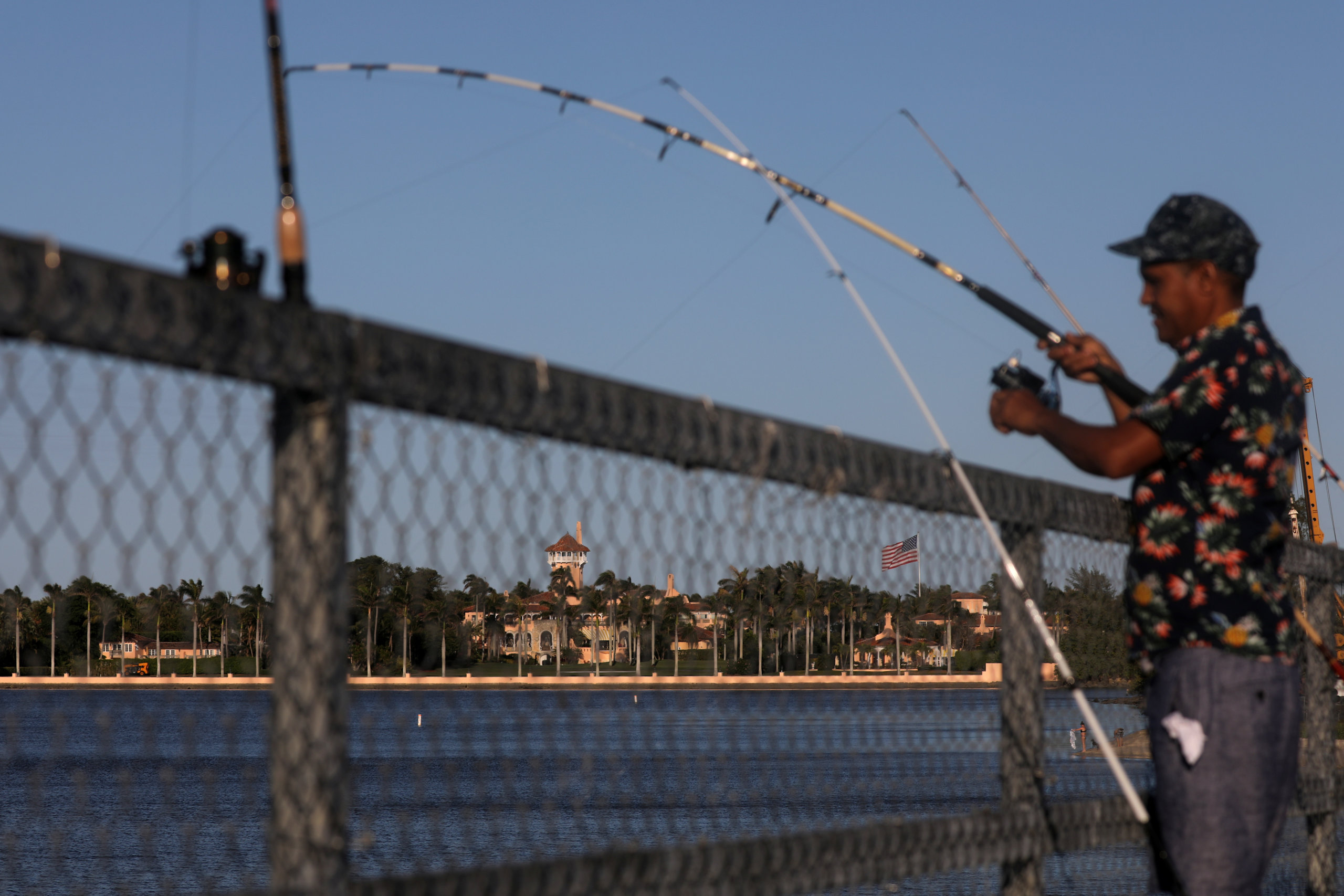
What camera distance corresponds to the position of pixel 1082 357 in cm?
400

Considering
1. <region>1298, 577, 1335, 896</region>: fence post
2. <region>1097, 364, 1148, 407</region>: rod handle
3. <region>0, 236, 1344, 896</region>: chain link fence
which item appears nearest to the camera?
<region>0, 236, 1344, 896</region>: chain link fence

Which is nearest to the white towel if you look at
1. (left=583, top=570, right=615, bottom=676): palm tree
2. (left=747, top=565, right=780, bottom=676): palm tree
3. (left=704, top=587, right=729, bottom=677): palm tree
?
(left=747, top=565, right=780, bottom=676): palm tree

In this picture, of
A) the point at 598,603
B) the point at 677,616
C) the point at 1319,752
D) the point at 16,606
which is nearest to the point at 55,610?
the point at 16,606

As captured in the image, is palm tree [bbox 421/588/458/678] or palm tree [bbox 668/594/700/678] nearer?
palm tree [bbox 421/588/458/678]

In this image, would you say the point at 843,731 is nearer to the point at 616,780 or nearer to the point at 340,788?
the point at 616,780

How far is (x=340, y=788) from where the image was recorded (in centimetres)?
223

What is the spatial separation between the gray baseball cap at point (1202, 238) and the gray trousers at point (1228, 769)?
3.09ft

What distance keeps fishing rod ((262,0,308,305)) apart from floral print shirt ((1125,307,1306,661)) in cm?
202

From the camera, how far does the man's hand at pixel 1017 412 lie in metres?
3.56

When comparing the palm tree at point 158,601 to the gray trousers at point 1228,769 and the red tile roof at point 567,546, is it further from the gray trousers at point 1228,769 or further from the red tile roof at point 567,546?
the gray trousers at point 1228,769

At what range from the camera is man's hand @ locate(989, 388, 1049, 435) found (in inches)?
140

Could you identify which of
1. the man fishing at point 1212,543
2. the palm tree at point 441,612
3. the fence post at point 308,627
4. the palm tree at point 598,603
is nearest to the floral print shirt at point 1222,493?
the man fishing at point 1212,543

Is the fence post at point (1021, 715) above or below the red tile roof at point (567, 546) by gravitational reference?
below

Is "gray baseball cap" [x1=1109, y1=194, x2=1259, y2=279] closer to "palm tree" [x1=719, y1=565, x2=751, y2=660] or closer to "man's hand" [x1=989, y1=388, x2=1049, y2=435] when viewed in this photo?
"man's hand" [x1=989, y1=388, x2=1049, y2=435]
